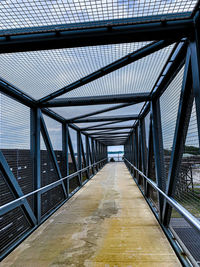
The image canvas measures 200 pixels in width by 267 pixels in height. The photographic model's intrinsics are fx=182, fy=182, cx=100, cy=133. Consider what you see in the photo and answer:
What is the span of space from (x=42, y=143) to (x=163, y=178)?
8.19ft

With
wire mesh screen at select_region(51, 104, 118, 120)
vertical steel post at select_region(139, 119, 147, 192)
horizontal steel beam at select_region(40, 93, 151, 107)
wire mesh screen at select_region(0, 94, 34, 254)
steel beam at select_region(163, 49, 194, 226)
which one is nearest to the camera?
steel beam at select_region(163, 49, 194, 226)

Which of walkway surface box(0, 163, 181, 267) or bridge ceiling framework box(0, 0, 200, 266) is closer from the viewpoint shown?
bridge ceiling framework box(0, 0, 200, 266)

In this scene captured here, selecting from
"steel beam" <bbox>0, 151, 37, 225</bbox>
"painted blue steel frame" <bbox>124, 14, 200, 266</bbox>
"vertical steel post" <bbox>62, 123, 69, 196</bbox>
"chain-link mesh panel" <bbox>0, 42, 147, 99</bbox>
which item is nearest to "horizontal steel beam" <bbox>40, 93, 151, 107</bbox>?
"painted blue steel frame" <bbox>124, 14, 200, 266</bbox>

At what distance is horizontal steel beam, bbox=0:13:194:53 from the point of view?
166 centimetres

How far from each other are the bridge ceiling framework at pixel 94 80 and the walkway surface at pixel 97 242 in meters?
0.19

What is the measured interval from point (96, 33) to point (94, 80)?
45.0 inches

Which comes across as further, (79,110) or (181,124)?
(79,110)

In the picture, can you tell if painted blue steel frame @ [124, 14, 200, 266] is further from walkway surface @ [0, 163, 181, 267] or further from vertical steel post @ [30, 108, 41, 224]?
vertical steel post @ [30, 108, 41, 224]

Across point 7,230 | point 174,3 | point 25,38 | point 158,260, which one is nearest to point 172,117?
→ point 174,3

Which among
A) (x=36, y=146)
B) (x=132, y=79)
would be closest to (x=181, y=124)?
→ (x=132, y=79)

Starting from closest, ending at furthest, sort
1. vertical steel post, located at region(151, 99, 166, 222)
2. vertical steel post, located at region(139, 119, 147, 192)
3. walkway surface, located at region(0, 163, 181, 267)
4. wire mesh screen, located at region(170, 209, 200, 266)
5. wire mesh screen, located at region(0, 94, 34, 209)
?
walkway surface, located at region(0, 163, 181, 267) < wire mesh screen, located at region(170, 209, 200, 266) < wire mesh screen, located at region(0, 94, 34, 209) < vertical steel post, located at region(151, 99, 166, 222) < vertical steel post, located at region(139, 119, 147, 192)

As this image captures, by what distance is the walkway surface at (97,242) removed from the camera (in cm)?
204

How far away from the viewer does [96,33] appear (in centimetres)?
172

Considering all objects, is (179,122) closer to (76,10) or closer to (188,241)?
(76,10)
